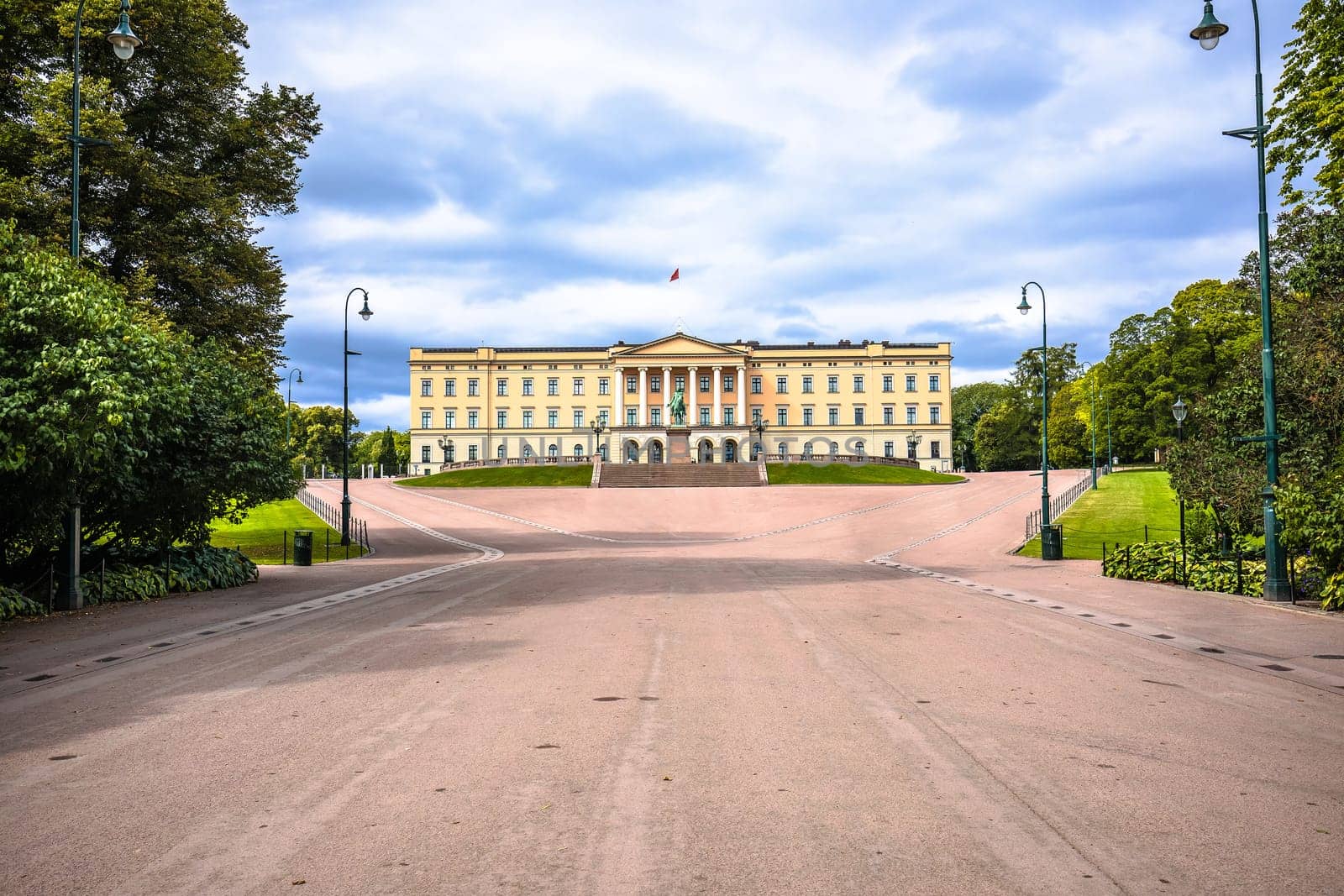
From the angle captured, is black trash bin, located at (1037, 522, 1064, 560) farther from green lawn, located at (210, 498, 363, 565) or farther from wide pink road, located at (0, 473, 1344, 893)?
wide pink road, located at (0, 473, 1344, 893)

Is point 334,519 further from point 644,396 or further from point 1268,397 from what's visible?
point 644,396

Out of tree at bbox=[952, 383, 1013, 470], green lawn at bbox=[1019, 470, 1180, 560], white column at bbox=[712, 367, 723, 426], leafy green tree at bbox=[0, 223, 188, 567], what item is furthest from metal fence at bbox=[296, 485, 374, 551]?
tree at bbox=[952, 383, 1013, 470]

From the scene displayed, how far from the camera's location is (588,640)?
36.0 ft

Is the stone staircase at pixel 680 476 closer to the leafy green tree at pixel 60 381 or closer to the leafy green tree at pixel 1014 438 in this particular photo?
the leafy green tree at pixel 1014 438

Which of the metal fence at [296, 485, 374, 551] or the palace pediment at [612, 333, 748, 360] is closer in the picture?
the metal fence at [296, 485, 374, 551]

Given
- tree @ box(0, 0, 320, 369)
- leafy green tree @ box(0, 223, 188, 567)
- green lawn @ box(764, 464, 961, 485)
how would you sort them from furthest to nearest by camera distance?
1. green lawn @ box(764, 464, 961, 485)
2. tree @ box(0, 0, 320, 369)
3. leafy green tree @ box(0, 223, 188, 567)

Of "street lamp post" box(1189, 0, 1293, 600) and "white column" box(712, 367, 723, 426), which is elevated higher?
"white column" box(712, 367, 723, 426)

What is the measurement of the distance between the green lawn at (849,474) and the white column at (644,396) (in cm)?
3009

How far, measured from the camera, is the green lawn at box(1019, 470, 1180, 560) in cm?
3136

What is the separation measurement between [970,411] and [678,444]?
169 ft

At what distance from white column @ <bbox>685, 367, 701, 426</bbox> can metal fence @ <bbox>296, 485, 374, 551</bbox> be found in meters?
54.7

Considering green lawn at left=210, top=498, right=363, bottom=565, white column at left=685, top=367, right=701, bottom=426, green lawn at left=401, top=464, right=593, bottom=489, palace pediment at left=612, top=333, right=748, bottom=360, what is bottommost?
green lawn at left=210, top=498, right=363, bottom=565

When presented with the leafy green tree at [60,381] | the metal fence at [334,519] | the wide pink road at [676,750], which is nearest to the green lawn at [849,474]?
the metal fence at [334,519]

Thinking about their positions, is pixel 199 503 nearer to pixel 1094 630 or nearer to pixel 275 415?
pixel 275 415
